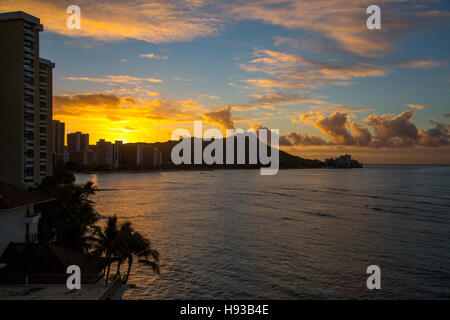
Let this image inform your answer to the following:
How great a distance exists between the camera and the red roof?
24.9m

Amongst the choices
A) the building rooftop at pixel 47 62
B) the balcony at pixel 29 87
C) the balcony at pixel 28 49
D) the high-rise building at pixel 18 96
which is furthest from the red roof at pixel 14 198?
the building rooftop at pixel 47 62

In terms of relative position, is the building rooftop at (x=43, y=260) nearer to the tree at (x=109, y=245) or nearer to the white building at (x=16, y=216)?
the tree at (x=109, y=245)

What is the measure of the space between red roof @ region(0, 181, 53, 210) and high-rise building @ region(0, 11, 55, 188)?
52.5ft

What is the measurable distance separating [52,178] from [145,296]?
1969cm

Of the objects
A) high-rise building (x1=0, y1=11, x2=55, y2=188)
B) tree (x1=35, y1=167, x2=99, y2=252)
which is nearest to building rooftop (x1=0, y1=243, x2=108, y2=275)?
tree (x1=35, y1=167, x2=99, y2=252)

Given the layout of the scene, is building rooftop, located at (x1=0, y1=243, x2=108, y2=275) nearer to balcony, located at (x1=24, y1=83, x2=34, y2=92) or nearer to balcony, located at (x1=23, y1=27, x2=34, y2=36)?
balcony, located at (x1=24, y1=83, x2=34, y2=92)

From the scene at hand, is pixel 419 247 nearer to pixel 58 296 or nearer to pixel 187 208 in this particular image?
pixel 58 296

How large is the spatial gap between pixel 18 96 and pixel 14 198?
21900mm

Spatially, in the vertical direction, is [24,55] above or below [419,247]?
above

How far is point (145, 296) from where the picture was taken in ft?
94.3

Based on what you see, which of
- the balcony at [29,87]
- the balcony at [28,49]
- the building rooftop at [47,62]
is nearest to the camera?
the balcony at [28,49]

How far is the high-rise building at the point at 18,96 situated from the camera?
41.8 m

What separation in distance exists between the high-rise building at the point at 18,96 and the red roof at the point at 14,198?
1601 cm
